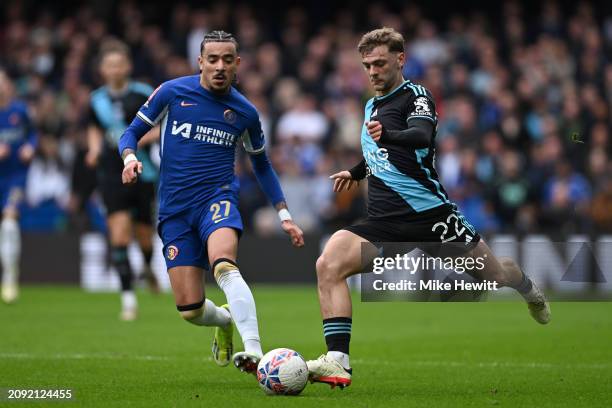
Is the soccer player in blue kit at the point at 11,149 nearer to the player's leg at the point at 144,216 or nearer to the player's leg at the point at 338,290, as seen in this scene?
the player's leg at the point at 144,216

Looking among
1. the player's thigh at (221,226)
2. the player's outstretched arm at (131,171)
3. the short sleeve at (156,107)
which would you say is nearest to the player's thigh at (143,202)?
the short sleeve at (156,107)

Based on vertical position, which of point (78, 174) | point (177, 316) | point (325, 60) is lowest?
point (177, 316)

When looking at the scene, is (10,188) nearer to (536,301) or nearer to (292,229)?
(292,229)

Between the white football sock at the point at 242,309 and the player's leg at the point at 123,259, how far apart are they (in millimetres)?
5618

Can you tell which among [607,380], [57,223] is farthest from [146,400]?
[57,223]

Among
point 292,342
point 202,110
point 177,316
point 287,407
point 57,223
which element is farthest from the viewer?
point 57,223

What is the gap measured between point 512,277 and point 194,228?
7.83 feet

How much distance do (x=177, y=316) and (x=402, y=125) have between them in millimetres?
6876

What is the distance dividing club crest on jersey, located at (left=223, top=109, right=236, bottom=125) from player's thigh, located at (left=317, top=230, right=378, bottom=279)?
1.30 meters

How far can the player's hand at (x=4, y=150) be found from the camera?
1486 centimetres

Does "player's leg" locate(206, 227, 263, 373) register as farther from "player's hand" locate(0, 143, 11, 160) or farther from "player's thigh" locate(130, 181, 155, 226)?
"player's hand" locate(0, 143, 11, 160)

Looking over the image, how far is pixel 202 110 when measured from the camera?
8727 millimetres

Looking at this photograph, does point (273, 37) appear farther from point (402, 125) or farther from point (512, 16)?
point (402, 125)

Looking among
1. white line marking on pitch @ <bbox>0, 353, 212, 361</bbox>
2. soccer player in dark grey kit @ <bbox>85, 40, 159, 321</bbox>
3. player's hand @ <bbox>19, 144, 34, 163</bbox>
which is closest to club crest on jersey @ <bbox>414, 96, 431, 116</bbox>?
white line marking on pitch @ <bbox>0, 353, 212, 361</bbox>
